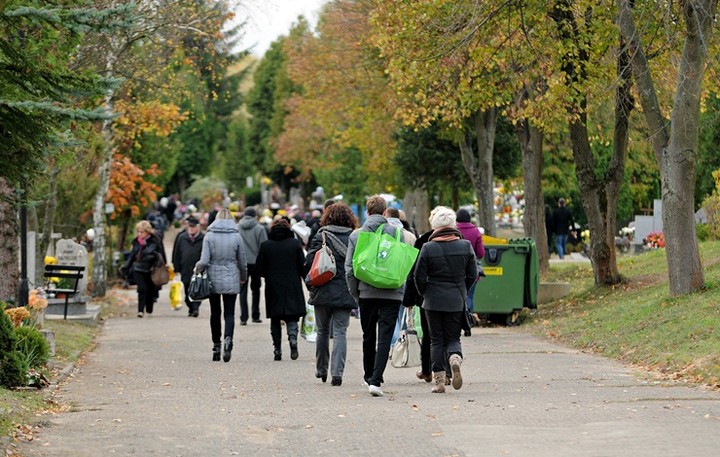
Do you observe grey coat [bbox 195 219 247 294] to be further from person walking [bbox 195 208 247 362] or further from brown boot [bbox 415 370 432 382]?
brown boot [bbox 415 370 432 382]

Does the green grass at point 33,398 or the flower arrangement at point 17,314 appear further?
the flower arrangement at point 17,314

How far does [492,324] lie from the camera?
22.2m

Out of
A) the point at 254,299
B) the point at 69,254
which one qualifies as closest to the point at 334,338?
the point at 254,299

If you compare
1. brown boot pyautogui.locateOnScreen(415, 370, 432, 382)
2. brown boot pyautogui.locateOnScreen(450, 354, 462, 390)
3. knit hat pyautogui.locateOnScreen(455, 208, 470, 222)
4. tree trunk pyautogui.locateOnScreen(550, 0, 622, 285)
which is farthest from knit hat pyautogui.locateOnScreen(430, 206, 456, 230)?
tree trunk pyautogui.locateOnScreen(550, 0, 622, 285)

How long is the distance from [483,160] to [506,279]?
11639 mm

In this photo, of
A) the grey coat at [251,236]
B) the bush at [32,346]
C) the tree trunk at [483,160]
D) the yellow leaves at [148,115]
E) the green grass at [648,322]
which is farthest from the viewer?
the tree trunk at [483,160]

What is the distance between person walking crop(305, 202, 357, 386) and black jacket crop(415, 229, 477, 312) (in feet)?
4.00

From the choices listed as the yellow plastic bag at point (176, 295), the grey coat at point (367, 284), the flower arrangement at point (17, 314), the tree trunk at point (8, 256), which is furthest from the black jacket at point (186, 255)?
the grey coat at point (367, 284)

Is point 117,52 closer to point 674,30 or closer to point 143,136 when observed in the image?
point 674,30

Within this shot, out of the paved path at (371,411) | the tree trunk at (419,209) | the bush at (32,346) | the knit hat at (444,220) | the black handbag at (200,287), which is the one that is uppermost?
the tree trunk at (419,209)

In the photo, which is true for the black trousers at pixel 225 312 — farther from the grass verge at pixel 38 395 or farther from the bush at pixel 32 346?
the bush at pixel 32 346

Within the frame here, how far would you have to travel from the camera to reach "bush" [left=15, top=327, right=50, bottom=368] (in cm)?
1361

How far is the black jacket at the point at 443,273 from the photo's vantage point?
487 inches

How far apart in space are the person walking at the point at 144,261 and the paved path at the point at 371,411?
8131 millimetres
